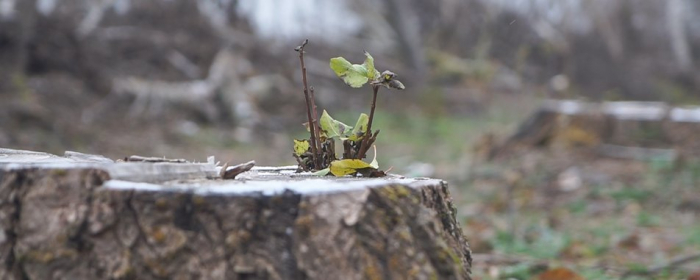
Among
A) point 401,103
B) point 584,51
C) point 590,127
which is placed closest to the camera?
point 590,127

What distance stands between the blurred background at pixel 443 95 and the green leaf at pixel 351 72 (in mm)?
1453

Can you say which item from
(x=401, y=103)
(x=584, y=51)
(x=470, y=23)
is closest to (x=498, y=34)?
(x=470, y=23)

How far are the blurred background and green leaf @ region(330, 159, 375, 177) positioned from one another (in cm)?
140

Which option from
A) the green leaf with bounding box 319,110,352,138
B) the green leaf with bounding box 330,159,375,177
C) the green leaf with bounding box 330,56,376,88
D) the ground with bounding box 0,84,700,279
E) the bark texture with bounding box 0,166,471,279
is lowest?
the bark texture with bounding box 0,166,471,279

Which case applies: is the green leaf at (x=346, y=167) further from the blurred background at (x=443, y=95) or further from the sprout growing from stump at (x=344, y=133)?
the blurred background at (x=443, y=95)

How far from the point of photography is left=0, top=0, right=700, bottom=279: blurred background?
520 centimetres

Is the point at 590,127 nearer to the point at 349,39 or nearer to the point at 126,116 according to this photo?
the point at 126,116

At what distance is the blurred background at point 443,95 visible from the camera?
17.1 feet

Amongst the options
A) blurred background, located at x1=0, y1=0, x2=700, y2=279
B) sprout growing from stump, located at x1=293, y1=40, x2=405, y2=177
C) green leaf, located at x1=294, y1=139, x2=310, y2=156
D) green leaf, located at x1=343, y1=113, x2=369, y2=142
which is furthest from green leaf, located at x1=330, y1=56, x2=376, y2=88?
blurred background, located at x1=0, y1=0, x2=700, y2=279

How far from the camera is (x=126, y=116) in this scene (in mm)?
9188

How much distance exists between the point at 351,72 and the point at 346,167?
0.91 ft

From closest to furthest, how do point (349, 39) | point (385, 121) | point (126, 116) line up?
point (126, 116) → point (385, 121) → point (349, 39)

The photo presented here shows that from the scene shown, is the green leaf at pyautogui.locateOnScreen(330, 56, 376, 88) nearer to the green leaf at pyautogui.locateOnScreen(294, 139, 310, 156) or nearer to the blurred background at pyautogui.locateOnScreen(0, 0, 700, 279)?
the green leaf at pyautogui.locateOnScreen(294, 139, 310, 156)

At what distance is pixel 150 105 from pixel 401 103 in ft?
16.6
